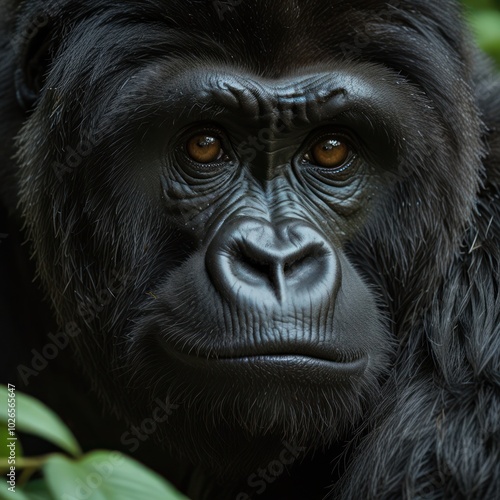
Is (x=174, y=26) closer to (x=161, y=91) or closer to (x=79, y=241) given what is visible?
(x=161, y=91)

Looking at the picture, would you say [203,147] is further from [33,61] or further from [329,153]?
[33,61]

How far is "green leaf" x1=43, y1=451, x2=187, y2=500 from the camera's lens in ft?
6.62

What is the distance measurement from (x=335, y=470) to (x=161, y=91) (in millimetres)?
1962

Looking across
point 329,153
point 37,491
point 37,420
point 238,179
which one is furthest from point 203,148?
point 37,420

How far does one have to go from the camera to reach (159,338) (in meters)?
3.91

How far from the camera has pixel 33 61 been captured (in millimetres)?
4578

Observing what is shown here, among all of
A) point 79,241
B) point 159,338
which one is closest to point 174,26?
point 79,241

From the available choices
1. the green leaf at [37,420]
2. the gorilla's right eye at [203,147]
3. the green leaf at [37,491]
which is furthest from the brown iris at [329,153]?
the green leaf at [37,420]

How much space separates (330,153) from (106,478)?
7.69 ft

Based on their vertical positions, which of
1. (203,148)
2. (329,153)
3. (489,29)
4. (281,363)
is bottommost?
(281,363)

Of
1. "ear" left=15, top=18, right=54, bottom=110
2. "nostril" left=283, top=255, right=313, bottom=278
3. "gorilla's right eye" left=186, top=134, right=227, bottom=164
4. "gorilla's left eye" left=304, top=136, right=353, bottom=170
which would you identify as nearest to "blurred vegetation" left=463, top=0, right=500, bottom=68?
"gorilla's left eye" left=304, top=136, right=353, bottom=170

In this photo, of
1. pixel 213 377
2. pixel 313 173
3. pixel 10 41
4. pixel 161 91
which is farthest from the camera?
pixel 10 41

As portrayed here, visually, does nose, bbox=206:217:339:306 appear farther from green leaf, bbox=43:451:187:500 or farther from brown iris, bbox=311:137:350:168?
green leaf, bbox=43:451:187:500

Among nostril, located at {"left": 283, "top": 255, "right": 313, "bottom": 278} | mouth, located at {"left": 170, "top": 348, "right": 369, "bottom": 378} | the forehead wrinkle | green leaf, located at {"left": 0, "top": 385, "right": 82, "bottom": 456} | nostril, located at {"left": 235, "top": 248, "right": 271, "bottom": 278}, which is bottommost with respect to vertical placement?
mouth, located at {"left": 170, "top": 348, "right": 369, "bottom": 378}
